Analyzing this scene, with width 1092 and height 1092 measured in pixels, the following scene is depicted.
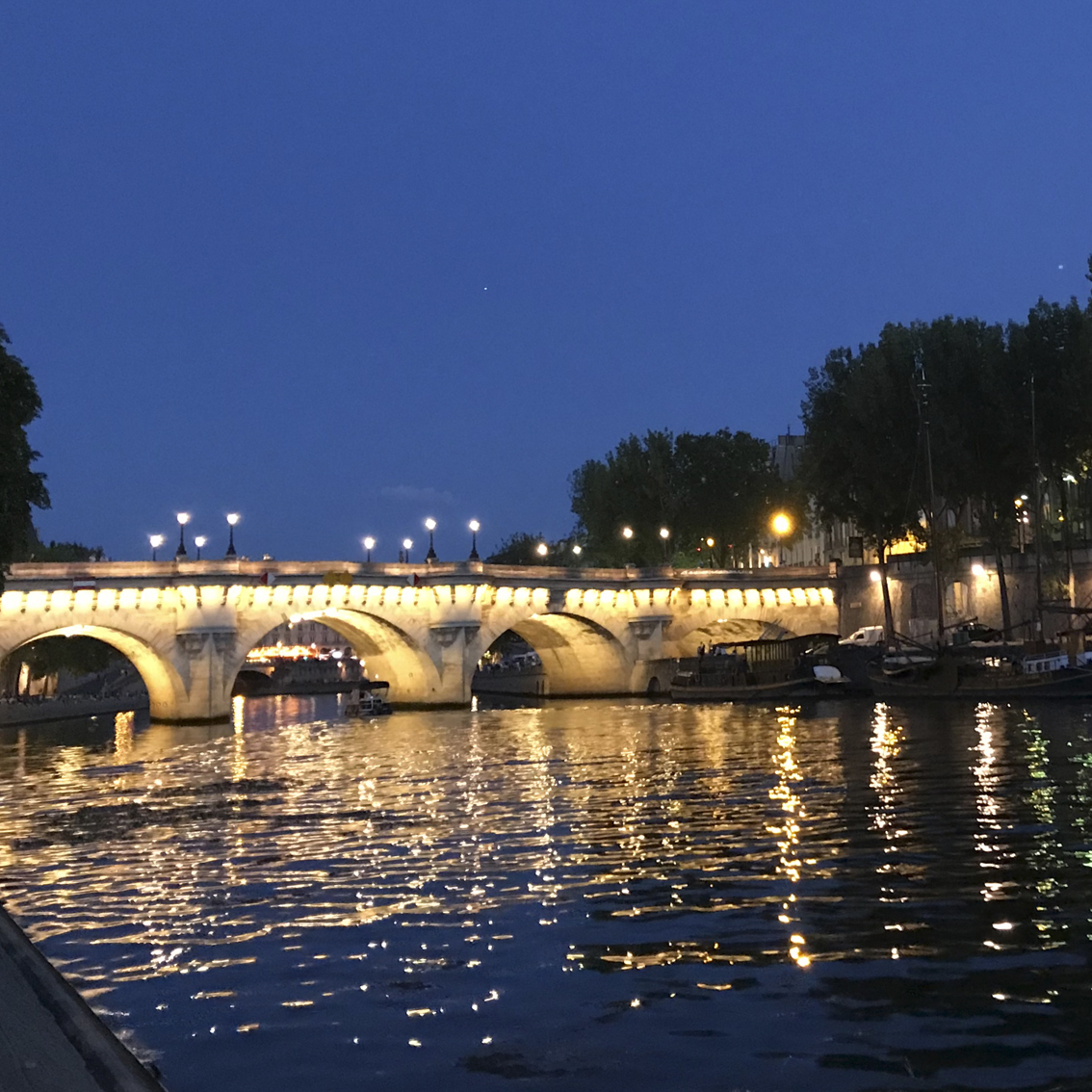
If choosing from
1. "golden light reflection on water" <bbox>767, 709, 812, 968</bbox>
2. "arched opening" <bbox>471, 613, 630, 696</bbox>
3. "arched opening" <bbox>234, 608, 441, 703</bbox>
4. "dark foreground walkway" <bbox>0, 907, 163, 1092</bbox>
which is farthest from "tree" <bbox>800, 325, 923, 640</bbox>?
"dark foreground walkway" <bbox>0, 907, 163, 1092</bbox>

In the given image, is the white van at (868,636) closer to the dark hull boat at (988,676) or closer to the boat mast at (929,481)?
the boat mast at (929,481)

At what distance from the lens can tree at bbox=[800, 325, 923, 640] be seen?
75.9 metres

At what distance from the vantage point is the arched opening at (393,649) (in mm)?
76500

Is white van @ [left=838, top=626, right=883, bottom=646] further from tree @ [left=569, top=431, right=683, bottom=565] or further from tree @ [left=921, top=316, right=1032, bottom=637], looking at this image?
tree @ [left=569, top=431, right=683, bottom=565]

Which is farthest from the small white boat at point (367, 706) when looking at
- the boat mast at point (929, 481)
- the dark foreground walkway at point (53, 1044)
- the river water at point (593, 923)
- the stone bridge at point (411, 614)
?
the dark foreground walkway at point (53, 1044)

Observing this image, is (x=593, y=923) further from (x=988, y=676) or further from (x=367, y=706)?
(x=367, y=706)

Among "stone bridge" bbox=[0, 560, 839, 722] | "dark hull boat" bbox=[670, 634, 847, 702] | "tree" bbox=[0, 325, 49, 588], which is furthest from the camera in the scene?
"dark hull boat" bbox=[670, 634, 847, 702]

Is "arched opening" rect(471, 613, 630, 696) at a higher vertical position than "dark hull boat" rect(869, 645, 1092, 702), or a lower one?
higher

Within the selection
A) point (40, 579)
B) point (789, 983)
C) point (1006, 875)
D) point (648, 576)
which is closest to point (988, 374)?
point (648, 576)

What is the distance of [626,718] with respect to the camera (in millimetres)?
59312

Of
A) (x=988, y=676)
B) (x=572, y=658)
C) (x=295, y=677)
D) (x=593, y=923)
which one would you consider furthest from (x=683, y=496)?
(x=593, y=923)

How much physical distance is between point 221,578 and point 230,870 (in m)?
49.7

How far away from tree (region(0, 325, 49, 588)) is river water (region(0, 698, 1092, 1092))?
6428mm

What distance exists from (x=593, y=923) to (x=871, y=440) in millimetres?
65697
